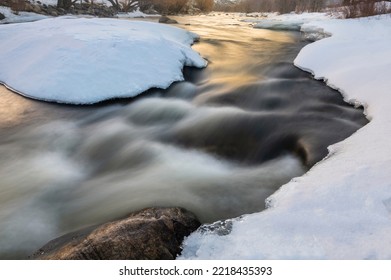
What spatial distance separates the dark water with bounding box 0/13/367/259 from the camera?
344cm

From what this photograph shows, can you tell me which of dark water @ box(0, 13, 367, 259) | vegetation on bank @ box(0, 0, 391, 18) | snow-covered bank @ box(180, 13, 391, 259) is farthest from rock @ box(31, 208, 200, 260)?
vegetation on bank @ box(0, 0, 391, 18)

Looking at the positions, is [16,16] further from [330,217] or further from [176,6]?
[176,6]

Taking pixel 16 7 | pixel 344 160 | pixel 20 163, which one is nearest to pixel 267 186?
pixel 344 160

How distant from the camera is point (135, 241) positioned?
2.31 meters

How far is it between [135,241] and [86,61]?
548cm

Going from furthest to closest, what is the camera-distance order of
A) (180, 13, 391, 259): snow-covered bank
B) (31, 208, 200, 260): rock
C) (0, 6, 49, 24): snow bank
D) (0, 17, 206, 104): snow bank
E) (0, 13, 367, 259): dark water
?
(0, 6, 49, 24): snow bank → (0, 17, 206, 104): snow bank → (0, 13, 367, 259): dark water → (31, 208, 200, 260): rock → (180, 13, 391, 259): snow-covered bank

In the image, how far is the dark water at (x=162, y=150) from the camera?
135 inches

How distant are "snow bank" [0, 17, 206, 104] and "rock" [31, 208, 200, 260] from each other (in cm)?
418

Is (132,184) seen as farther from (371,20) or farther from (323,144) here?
(371,20)

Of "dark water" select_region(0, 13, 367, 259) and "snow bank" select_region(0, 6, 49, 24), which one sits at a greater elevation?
"snow bank" select_region(0, 6, 49, 24)

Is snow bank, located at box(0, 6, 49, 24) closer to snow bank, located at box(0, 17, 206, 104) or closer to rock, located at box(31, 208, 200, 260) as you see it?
snow bank, located at box(0, 17, 206, 104)

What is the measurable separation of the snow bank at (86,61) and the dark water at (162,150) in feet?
0.96

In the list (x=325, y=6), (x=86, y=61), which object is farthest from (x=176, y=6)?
(x=86, y=61)

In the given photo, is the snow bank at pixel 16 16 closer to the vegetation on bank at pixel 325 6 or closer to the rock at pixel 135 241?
the vegetation on bank at pixel 325 6
